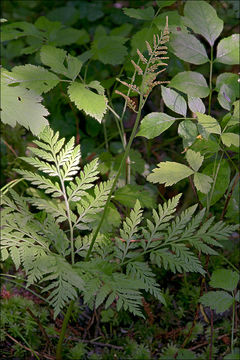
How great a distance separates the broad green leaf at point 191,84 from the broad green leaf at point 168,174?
45 centimetres

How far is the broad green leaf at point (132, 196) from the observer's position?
6.64ft

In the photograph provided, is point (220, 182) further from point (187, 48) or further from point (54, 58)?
point (54, 58)

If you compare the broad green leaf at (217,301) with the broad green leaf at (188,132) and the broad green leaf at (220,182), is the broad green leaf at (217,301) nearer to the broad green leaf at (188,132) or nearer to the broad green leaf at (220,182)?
the broad green leaf at (220,182)

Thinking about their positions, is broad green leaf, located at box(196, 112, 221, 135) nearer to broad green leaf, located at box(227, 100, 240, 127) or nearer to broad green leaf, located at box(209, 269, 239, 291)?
broad green leaf, located at box(227, 100, 240, 127)

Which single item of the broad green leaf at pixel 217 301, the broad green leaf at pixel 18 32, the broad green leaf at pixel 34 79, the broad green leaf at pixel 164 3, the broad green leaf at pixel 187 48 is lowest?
the broad green leaf at pixel 217 301

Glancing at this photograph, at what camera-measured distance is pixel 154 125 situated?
1.78 metres

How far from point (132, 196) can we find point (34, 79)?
2.51 feet

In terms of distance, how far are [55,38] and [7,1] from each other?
1.77 metres

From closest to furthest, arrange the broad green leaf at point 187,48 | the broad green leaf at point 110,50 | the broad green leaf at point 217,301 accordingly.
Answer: the broad green leaf at point 217,301 → the broad green leaf at point 187,48 → the broad green leaf at point 110,50

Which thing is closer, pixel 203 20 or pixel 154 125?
pixel 154 125

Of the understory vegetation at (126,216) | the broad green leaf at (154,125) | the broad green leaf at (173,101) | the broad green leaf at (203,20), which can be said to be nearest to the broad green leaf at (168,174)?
the understory vegetation at (126,216)

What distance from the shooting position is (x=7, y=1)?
4016 mm

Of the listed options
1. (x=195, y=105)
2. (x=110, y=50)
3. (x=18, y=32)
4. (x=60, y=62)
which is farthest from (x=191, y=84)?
(x=18, y=32)

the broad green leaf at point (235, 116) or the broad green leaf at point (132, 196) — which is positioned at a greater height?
the broad green leaf at point (235, 116)
